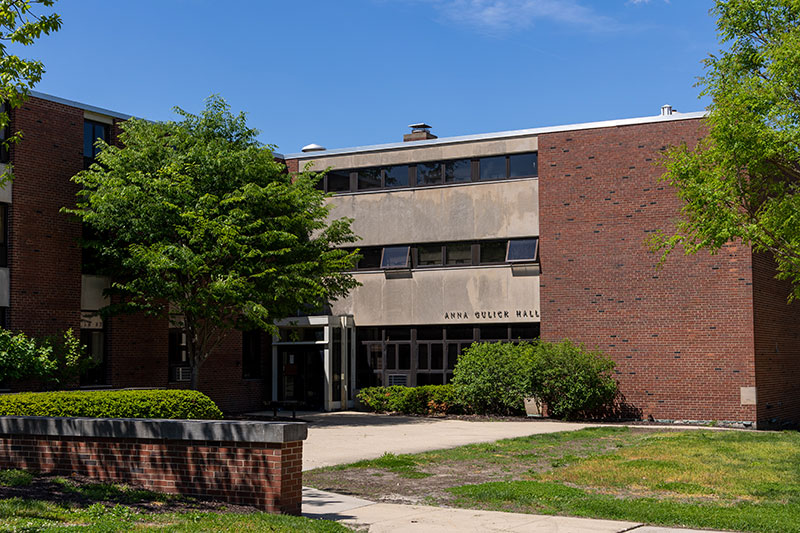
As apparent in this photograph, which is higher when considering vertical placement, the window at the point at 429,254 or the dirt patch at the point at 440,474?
the window at the point at 429,254

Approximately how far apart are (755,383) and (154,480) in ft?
65.0

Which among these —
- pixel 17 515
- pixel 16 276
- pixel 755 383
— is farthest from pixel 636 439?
pixel 16 276

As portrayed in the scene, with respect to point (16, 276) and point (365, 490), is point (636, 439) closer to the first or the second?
point (365, 490)

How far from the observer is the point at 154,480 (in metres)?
11.6

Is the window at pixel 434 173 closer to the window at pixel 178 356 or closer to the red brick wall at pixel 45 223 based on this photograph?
the window at pixel 178 356

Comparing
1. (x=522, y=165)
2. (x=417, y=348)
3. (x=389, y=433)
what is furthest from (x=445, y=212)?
(x=389, y=433)

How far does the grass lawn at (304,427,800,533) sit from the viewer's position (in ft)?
37.2

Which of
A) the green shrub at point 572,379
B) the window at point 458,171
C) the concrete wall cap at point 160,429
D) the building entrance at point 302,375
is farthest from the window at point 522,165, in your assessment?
the concrete wall cap at point 160,429

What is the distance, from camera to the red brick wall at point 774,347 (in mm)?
26781

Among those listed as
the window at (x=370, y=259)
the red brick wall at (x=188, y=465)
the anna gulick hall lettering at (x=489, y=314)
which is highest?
the window at (x=370, y=259)

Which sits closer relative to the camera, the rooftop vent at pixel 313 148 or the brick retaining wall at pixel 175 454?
the brick retaining wall at pixel 175 454

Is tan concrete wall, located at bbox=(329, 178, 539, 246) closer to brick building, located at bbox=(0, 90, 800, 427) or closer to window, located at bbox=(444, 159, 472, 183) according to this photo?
brick building, located at bbox=(0, 90, 800, 427)

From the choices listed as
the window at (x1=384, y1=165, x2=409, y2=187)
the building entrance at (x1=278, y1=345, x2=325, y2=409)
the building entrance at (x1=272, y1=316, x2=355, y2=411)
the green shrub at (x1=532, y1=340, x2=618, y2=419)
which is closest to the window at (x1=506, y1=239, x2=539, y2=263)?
the green shrub at (x1=532, y1=340, x2=618, y2=419)

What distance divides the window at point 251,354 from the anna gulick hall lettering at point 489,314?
23.9 ft
